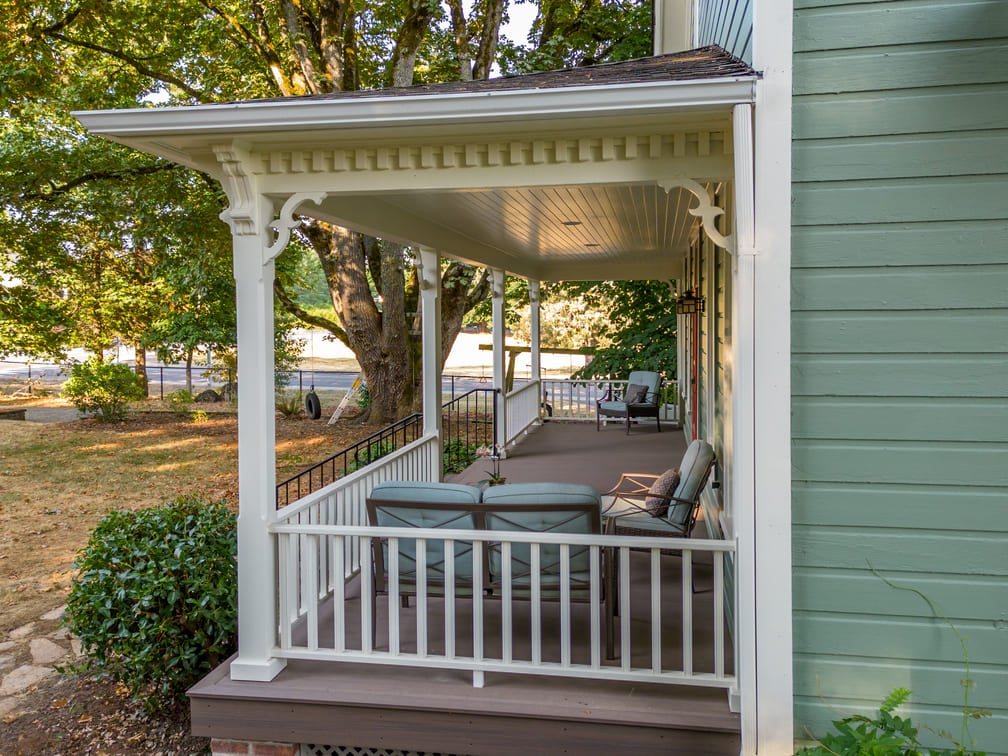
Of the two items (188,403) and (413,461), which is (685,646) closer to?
(413,461)

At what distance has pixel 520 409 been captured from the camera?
11.3 meters

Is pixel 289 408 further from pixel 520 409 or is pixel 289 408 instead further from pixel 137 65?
pixel 520 409

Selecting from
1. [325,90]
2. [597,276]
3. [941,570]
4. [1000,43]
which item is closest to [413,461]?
[941,570]

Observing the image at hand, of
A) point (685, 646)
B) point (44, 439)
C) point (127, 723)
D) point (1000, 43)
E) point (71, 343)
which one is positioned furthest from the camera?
point (71, 343)

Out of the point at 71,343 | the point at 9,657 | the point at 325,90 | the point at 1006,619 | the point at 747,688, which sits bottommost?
the point at 9,657

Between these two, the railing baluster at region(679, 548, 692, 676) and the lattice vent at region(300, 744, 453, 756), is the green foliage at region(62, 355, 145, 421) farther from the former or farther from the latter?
the railing baluster at region(679, 548, 692, 676)

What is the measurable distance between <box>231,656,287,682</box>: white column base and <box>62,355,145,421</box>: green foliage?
13517 mm

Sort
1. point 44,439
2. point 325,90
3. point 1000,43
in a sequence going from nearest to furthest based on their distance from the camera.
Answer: point 1000,43 < point 325,90 < point 44,439

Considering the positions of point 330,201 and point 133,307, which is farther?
point 133,307

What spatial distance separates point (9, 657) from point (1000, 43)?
6488 millimetres

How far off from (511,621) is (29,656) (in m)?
3.76

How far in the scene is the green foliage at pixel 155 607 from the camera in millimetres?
4113

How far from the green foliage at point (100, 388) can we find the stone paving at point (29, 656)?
33.9 ft

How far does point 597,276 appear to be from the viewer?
12062 mm
